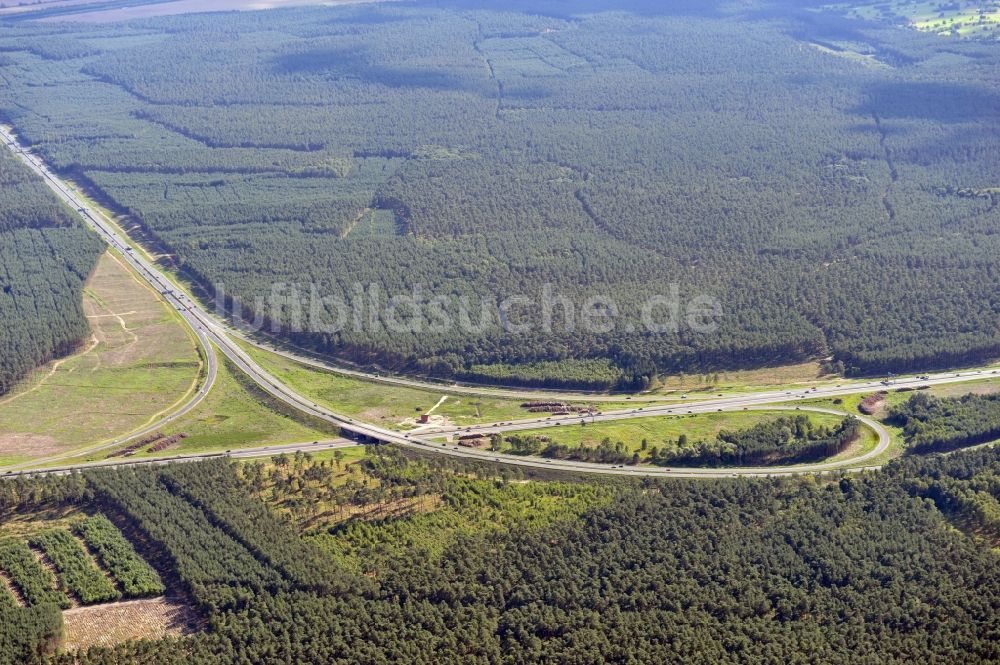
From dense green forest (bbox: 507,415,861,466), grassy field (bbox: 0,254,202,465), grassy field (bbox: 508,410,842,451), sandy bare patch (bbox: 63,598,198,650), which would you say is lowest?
sandy bare patch (bbox: 63,598,198,650)

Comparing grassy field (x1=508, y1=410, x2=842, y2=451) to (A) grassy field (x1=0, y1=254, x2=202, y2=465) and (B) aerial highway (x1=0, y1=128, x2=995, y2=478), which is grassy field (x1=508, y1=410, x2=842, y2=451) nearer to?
(B) aerial highway (x1=0, y1=128, x2=995, y2=478)

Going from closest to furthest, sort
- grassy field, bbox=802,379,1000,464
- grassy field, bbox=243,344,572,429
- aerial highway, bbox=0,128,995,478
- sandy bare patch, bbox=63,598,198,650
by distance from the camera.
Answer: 1. sandy bare patch, bbox=63,598,198,650
2. aerial highway, bbox=0,128,995,478
3. grassy field, bbox=802,379,1000,464
4. grassy field, bbox=243,344,572,429

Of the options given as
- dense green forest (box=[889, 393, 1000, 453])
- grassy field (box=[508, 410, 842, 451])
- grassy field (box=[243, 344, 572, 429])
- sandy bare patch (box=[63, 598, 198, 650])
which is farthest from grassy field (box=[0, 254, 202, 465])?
dense green forest (box=[889, 393, 1000, 453])

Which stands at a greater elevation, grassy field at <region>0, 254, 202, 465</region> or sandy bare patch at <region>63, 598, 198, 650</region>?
grassy field at <region>0, 254, 202, 465</region>

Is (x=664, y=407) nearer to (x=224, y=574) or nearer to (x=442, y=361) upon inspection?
(x=442, y=361)

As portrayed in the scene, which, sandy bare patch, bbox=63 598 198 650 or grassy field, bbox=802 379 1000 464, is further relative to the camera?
grassy field, bbox=802 379 1000 464

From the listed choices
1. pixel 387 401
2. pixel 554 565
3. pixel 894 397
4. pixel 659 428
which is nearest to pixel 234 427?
pixel 387 401

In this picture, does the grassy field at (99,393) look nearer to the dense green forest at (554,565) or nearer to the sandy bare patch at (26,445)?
the sandy bare patch at (26,445)

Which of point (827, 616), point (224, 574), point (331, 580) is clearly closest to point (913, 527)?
point (827, 616)
